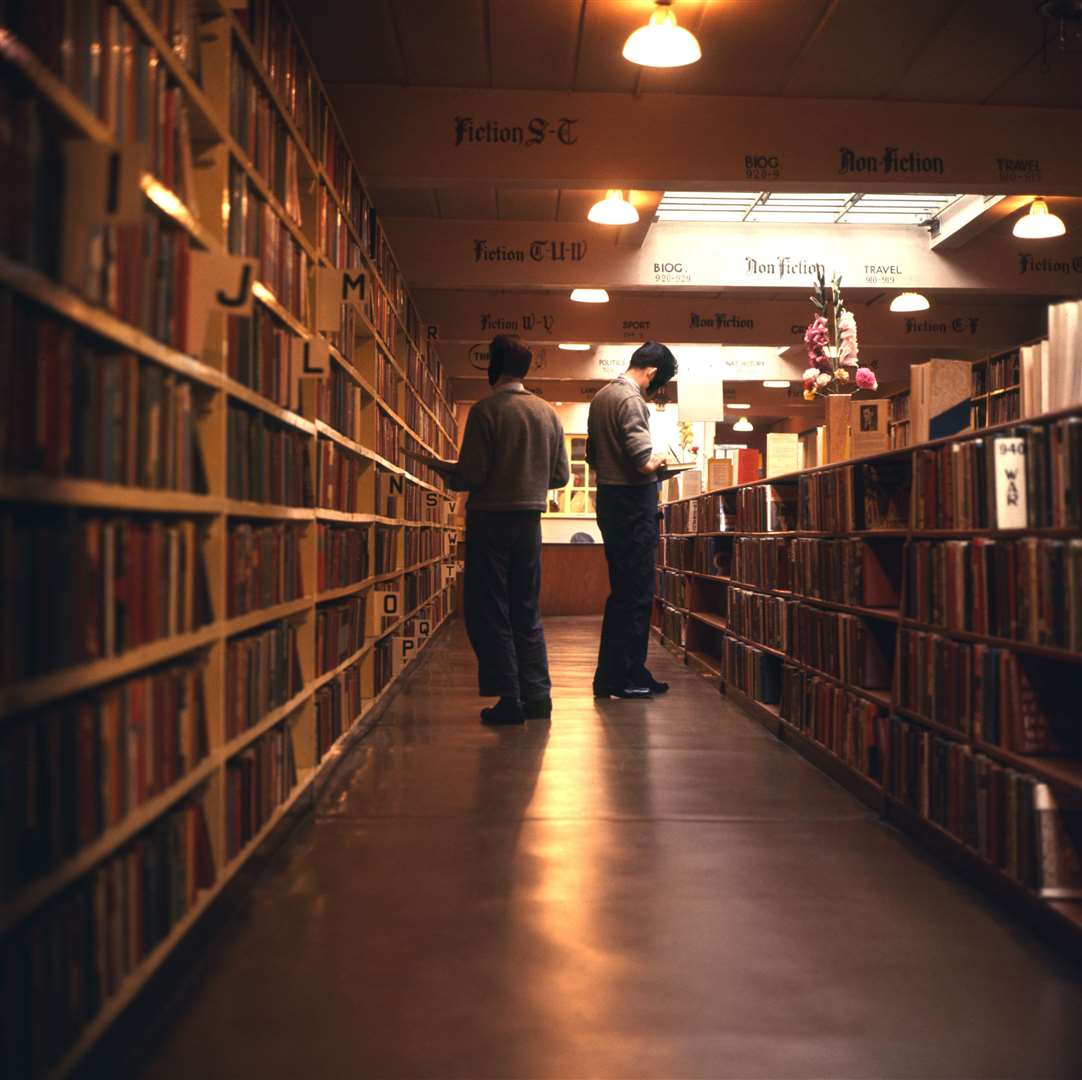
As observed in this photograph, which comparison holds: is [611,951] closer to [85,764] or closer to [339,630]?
[85,764]

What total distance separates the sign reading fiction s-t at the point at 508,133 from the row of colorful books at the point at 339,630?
2.01m

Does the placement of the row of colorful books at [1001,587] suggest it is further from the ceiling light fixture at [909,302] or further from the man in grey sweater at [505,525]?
the ceiling light fixture at [909,302]

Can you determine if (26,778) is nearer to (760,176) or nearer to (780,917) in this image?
(780,917)

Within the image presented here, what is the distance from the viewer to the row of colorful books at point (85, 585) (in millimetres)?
1193

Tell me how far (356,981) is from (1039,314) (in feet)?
27.1

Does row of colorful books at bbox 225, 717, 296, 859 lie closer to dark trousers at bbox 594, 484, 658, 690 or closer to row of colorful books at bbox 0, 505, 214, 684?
row of colorful books at bbox 0, 505, 214, 684

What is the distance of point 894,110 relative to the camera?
450 cm

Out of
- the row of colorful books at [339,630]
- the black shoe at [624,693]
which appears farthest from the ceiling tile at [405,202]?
the black shoe at [624,693]

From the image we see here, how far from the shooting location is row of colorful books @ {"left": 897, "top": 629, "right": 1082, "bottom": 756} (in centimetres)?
216

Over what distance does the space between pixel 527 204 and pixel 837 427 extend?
306 centimetres

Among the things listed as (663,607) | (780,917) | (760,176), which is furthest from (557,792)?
(663,607)

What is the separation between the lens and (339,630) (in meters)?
3.40

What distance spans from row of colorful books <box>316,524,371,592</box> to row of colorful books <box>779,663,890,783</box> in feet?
5.44

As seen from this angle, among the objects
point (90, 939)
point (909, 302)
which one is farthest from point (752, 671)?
point (909, 302)
